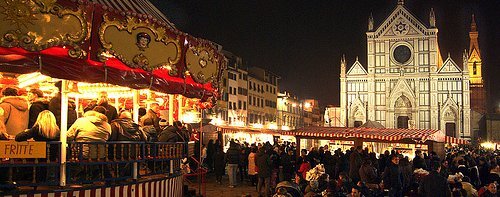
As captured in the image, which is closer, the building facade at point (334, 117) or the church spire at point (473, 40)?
the building facade at point (334, 117)

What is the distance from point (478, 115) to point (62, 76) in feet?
287

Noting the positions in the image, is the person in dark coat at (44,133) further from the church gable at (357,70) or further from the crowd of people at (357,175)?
the church gable at (357,70)

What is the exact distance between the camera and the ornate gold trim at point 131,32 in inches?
345

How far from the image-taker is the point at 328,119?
267 ft

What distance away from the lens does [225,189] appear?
1909cm

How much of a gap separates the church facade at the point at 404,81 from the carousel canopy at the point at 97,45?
6809 cm

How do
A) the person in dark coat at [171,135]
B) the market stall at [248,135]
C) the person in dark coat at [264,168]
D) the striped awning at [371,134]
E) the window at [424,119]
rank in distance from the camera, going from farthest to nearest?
the window at [424,119] < the market stall at [248,135] < the striped awning at [371,134] < the person in dark coat at [264,168] < the person in dark coat at [171,135]

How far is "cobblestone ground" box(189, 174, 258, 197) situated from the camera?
17500 mm

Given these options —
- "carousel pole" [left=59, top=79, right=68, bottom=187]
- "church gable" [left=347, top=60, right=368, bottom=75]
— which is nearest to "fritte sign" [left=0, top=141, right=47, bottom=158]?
"carousel pole" [left=59, top=79, right=68, bottom=187]

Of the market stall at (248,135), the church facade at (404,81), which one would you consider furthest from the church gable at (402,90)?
the market stall at (248,135)

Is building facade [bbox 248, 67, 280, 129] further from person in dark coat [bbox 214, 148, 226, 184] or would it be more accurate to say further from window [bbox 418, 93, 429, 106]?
person in dark coat [bbox 214, 148, 226, 184]

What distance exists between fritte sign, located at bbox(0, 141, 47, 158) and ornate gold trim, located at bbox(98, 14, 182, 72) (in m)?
1.77

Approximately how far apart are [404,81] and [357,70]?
7.31 meters

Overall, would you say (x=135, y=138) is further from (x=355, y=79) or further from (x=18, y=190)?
(x=355, y=79)
